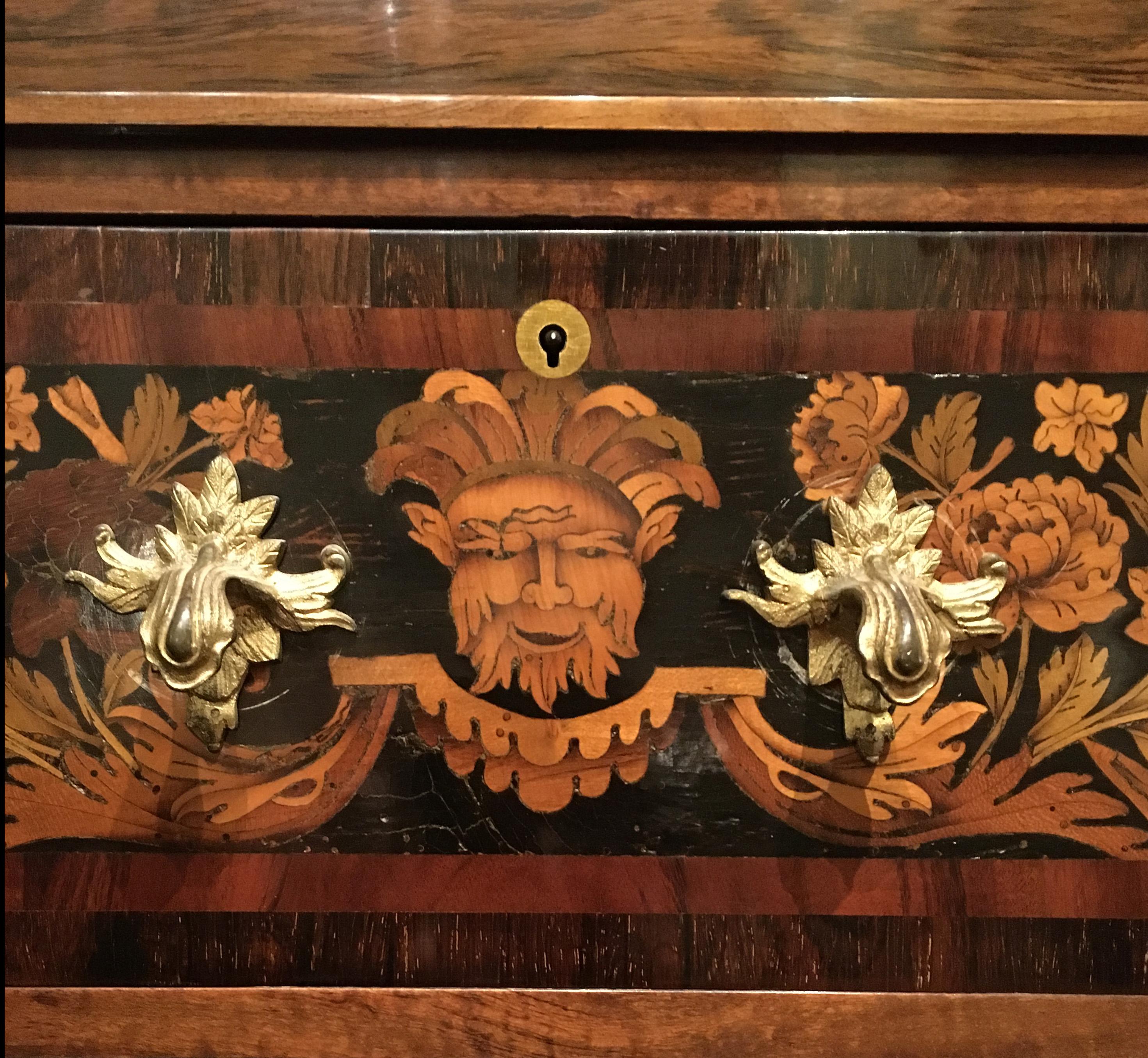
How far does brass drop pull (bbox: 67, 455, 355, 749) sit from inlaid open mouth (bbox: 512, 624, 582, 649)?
0.21 ft

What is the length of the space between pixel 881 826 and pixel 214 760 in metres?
0.25

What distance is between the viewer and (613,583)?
0.33 m

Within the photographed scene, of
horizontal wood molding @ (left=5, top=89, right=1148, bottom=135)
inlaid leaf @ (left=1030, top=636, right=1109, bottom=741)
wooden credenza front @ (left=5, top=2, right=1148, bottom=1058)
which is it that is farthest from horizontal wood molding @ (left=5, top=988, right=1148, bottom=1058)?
horizontal wood molding @ (left=5, top=89, right=1148, bottom=135)

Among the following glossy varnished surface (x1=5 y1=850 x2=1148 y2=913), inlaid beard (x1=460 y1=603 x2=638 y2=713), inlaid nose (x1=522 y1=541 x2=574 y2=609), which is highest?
inlaid nose (x1=522 y1=541 x2=574 y2=609)

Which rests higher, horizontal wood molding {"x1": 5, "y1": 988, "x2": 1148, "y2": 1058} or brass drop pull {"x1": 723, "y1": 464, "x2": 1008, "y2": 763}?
brass drop pull {"x1": 723, "y1": 464, "x2": 1008, "y2": 763}

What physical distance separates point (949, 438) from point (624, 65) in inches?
7.0

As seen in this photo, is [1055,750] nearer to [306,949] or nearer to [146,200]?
[306,949]

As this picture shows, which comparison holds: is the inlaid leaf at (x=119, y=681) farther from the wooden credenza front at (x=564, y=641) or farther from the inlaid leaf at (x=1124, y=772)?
the inlaid leaf at (x=1124, y=772)

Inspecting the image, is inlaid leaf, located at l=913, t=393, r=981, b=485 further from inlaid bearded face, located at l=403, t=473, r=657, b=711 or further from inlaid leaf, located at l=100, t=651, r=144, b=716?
inlaid leaf, located at l=100, t=651, r=144, b=716

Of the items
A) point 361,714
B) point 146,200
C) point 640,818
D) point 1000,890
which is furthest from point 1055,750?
point 146,200

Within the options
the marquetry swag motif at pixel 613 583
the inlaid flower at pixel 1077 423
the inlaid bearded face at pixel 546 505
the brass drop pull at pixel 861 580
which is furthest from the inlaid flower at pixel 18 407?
the inlaid flower at pixel 1077 423

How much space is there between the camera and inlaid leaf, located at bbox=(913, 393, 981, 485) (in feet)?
1.08

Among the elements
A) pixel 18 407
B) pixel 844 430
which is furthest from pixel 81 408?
pixel 844 430

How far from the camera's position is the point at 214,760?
1.09 ft
